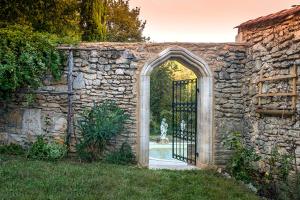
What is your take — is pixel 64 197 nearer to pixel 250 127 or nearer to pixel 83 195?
pixel 83 195

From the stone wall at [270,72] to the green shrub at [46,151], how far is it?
3.71 meters

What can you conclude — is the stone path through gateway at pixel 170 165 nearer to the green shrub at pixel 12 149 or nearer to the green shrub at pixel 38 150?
the green shrub at pixel 38 150

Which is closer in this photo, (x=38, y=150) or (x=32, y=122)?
(x=38, y=150)

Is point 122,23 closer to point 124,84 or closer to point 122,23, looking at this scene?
point 122,23

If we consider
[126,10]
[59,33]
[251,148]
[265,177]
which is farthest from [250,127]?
[126,10]

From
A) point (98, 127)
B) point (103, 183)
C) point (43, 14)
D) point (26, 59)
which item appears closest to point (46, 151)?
point (98, 127)

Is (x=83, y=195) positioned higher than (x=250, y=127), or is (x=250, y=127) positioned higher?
(x=250, y=127)

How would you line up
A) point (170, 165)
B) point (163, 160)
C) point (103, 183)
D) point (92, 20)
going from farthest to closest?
1. point (92, 20)
2. point (163, 160)
3. point (170, 165)
4. point (103, 183)

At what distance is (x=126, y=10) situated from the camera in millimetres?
20734

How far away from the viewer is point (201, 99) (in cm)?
888

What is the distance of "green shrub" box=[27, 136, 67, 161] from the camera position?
8258 millimetres

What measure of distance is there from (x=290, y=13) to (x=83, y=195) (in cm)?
419

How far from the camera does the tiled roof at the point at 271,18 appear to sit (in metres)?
6.62

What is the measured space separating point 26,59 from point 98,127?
1.96 metres
